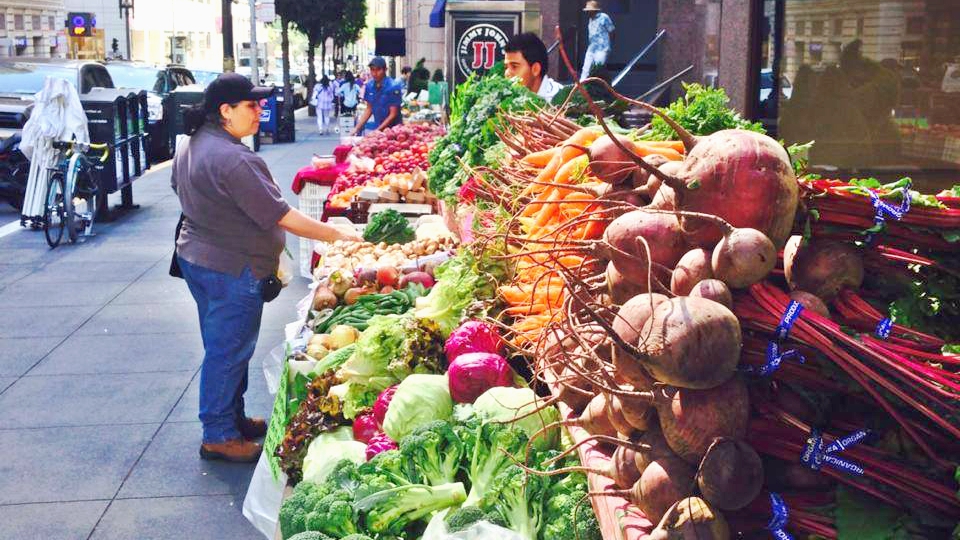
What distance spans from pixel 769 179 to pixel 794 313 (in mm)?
335

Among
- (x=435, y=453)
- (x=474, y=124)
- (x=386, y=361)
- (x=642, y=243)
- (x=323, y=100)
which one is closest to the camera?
(x=642, y=243)

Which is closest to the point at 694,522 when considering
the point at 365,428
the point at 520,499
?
the point at 520,499

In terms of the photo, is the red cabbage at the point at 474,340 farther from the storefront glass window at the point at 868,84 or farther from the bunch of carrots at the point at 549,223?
the storefront glass window at the point at 868,84

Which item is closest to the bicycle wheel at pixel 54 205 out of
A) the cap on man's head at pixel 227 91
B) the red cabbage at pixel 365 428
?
the cap on man's head at pixel 227 91

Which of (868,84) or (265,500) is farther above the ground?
(868,84)

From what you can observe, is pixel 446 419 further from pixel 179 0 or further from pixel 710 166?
pixel 179 0

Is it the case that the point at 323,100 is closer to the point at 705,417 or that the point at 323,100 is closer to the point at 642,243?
the point at 642,243

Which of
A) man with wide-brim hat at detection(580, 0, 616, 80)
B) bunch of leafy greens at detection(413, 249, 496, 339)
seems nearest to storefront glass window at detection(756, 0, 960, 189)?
man with wide-brim hat at detection(580, 0, 616, 80)

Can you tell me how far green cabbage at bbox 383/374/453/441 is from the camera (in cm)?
372

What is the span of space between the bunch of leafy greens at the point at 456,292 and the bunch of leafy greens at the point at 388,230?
304 centimetres

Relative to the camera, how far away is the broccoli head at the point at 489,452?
3.13 meters

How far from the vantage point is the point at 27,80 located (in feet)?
55.3

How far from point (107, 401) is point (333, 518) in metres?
4.11

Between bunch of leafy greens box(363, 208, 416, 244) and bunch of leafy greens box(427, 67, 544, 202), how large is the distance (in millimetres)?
381
